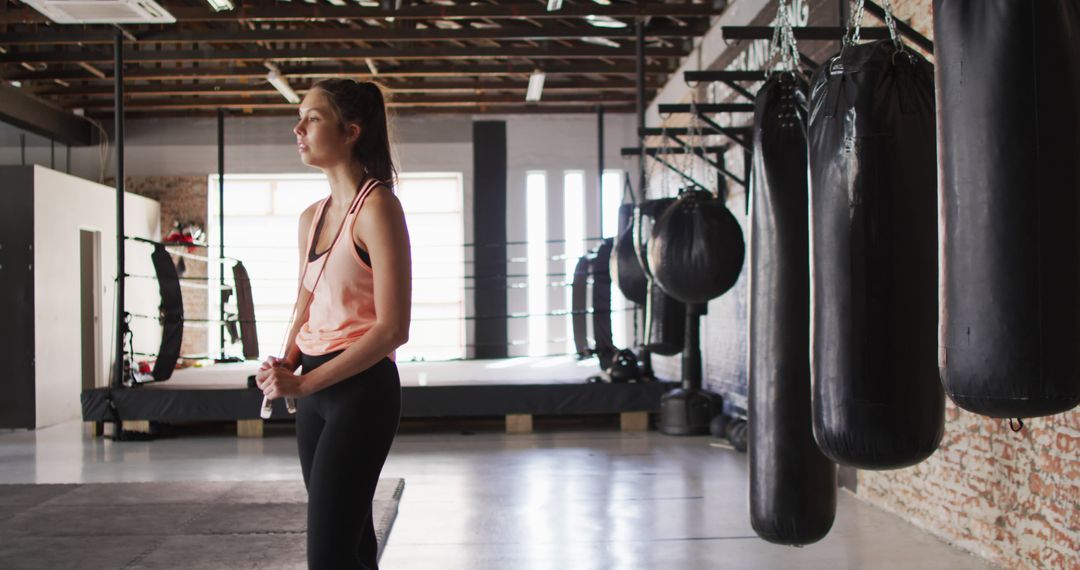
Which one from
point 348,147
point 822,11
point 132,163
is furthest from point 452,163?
point 348,147

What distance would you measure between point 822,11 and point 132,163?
9291mm

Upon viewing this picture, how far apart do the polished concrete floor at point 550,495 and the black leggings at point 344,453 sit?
1.81 metres

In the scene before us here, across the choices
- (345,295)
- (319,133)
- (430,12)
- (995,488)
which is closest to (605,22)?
(430,12)

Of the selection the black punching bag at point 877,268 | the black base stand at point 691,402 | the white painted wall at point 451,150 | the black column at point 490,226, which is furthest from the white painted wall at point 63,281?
the black punching bag at point 877,268

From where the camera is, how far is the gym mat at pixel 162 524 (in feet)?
10.7

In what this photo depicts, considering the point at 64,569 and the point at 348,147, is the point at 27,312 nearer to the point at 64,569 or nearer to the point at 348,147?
the point at 64,569

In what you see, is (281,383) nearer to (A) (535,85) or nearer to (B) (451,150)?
(A) (535,85)

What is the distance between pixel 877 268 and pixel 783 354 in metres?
0.58

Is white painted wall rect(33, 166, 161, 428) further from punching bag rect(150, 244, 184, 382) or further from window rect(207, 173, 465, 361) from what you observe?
window rect(207, 173, 465, 361)

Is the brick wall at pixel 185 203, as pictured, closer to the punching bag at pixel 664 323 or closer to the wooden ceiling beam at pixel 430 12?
the wooden ceiling beam at pixel 430 12

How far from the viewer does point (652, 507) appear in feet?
14.2

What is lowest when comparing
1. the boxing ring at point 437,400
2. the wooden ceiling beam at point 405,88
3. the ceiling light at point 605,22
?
the boxing ring at point 437,400

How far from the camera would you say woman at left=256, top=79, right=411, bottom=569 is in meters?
1.59

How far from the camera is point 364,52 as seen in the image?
8.17m
